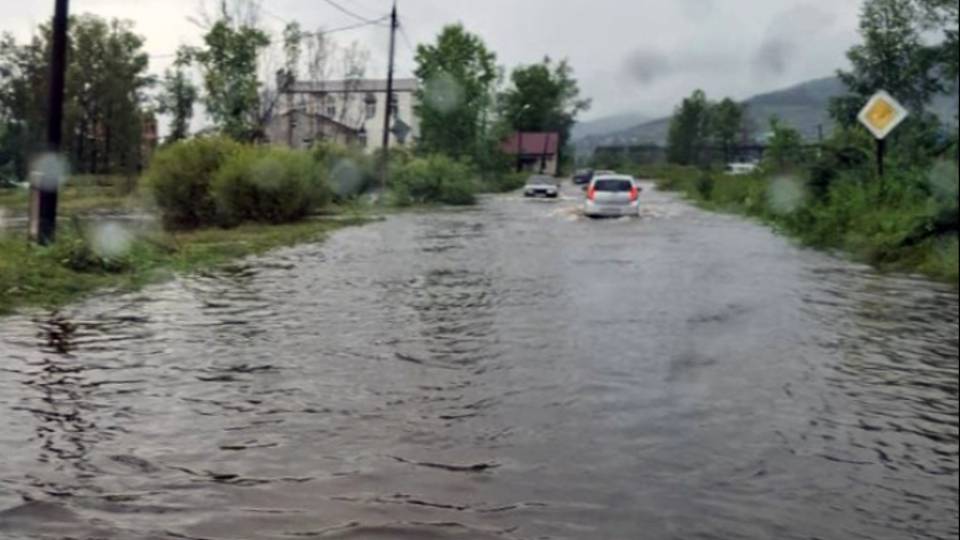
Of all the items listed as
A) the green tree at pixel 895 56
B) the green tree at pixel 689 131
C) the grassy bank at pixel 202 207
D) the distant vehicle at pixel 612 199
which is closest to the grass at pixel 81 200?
the grassy bank at pixel 202 207

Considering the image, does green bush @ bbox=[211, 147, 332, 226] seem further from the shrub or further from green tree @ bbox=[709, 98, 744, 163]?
green tree @ bbox=[709, 98, 744, 163]

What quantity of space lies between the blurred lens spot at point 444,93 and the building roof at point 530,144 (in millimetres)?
6001

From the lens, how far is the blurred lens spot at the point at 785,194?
44.1 feet

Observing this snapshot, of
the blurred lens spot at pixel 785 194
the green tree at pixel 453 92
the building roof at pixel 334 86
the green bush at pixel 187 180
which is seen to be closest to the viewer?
the blurred lens spot at pixel 785 194

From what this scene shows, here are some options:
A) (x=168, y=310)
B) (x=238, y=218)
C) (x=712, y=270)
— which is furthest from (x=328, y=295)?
(x=238, y=218)

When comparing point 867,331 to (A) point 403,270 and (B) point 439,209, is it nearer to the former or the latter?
(A) point 403,270

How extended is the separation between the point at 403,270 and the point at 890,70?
1286 centimetres

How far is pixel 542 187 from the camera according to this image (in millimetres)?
54500

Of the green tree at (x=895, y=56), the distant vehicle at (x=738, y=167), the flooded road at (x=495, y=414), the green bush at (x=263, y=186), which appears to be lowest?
the flooded road at (x=495, y=414)

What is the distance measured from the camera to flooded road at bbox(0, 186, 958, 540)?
207 inches

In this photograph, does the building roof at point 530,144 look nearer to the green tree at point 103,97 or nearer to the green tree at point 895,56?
the green tree at point 103,97

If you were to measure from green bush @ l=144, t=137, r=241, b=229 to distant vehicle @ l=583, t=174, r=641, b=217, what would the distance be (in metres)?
10.2

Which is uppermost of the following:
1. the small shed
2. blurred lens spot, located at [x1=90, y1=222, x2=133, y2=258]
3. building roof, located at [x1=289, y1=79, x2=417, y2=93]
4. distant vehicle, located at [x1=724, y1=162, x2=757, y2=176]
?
building roof, located at [x1=289, y1=79, x2=417, y2=93]

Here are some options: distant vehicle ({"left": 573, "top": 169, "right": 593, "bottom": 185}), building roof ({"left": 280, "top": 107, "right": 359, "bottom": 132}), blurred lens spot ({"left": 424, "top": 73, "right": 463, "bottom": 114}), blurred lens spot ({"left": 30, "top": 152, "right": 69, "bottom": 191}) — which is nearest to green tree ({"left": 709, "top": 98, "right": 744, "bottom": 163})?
distant vehicle ({"left": 573, "top": 169, "right": 593, "bottom": 185})
